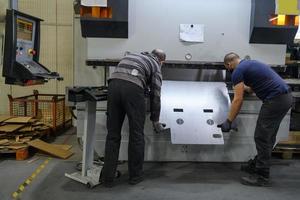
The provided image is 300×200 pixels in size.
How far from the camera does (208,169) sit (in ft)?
11.8

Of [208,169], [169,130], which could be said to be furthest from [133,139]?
[208,169]

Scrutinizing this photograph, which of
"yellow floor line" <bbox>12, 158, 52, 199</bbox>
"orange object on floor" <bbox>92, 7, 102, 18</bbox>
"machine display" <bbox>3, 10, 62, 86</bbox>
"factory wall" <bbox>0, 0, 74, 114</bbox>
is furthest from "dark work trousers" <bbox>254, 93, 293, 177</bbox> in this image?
"factory wall" <bbox>0, 0, 74, 114</bbox>

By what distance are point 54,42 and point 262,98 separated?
13.4 ft

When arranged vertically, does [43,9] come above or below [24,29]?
above

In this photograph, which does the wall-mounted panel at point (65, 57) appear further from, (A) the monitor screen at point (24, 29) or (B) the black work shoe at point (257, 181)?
(B) the black work shoe at point (257, 181)

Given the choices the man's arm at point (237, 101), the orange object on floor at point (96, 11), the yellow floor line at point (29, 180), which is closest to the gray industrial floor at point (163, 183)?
the yellow floor line at point (29, 180)

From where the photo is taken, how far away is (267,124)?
3.05 m

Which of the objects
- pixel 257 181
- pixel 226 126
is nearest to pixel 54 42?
pixel 226 126

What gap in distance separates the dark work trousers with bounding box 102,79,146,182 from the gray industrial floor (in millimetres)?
217

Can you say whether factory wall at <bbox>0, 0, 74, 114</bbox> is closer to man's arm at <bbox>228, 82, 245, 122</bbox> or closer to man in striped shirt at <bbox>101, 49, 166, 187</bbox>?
man in striped shirt at <bbox>101, 49, 166, 187</bbox>

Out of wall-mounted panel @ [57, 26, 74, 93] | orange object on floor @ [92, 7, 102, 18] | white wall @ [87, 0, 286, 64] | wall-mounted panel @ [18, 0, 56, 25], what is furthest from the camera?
wall-mounted panel @ [57, 26, 74, 93]

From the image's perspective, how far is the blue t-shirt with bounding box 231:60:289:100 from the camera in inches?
117

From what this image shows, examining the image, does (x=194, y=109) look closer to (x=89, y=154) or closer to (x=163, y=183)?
(x=163, y=183)

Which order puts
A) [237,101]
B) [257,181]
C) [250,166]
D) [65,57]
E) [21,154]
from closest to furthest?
[237,101]
[257,181]
[250,166]
[21,154]
[65,57]
